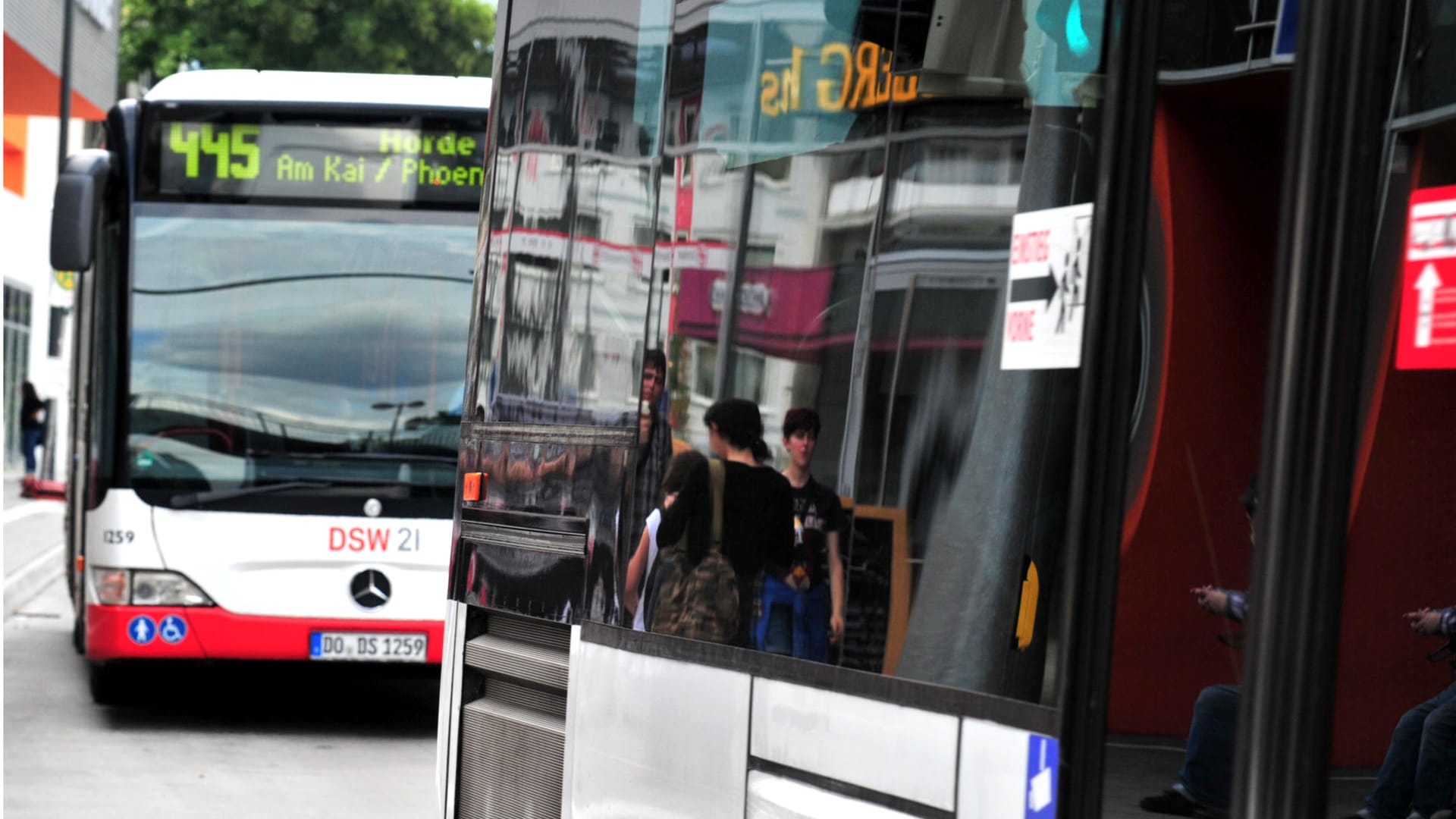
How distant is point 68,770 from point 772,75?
6735 millimetres

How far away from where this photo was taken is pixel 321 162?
9.84m

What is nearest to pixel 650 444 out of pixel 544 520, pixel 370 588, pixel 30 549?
pixel 544 520

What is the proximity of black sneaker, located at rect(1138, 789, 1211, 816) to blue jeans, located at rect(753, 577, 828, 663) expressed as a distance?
2.03 ft

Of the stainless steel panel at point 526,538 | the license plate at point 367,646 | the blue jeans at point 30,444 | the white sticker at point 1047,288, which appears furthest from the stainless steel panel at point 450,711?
the blue jeans at point 30,444

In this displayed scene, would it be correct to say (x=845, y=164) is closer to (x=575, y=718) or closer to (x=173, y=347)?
(x=575, y=718)

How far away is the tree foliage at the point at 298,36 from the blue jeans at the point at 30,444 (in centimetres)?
827

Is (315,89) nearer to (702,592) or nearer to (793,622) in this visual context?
(702,592)

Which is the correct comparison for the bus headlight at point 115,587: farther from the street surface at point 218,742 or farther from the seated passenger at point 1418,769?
the seated passenger at point 1418,769

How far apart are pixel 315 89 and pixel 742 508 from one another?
7.43 meters

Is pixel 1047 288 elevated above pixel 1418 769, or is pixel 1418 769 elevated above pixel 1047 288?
pixel 1047 288

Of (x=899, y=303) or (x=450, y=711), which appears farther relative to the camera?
(x=450, y=711)

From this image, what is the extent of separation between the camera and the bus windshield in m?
9.52

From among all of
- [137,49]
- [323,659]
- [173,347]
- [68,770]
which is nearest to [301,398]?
[173,347]

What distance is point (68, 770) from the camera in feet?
28.3
